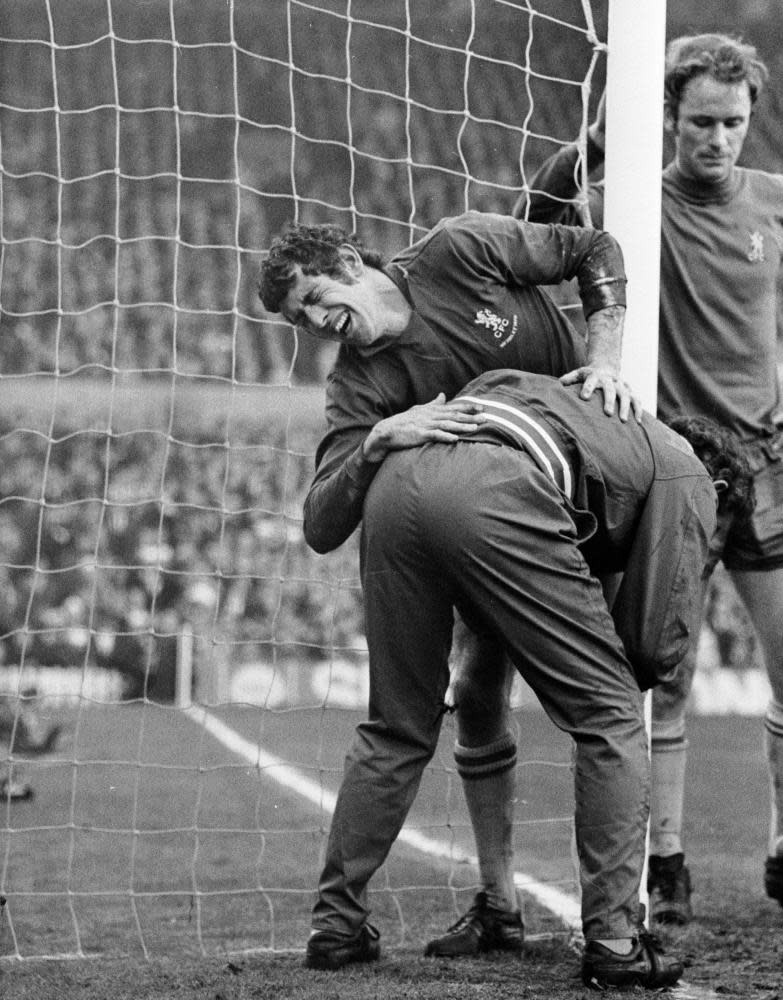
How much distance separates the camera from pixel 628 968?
2305 millimetres

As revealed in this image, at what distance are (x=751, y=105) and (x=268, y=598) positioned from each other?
278 inches

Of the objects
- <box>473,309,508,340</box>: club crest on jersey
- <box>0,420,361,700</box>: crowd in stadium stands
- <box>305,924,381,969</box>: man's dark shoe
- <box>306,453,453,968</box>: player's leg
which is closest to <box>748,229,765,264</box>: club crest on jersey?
<box>473,309,508,340</box>: club crest on jersey

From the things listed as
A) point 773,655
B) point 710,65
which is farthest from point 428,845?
point 710,65

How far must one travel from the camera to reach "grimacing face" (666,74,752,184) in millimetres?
3127

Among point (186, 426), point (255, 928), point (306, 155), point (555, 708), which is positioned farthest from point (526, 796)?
point (306, 155)

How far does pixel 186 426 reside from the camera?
474 inches

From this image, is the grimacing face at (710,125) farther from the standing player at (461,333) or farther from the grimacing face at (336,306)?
the grimacing face at (336,306)

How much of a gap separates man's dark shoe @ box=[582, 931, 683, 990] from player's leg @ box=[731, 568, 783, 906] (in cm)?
95

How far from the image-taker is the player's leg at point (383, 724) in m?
2.40

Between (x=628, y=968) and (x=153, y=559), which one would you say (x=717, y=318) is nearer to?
(x=628, y=968)

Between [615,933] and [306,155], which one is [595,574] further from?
[306,155]

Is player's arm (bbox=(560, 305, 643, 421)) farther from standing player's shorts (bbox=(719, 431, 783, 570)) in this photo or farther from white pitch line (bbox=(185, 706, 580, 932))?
white pitch line (bbox=(185, 706, 580, 932))

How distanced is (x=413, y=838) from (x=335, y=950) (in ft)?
6.37

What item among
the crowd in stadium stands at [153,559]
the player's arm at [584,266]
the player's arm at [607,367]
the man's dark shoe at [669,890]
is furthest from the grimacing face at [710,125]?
the crowd in stadium stands at [153,559]
